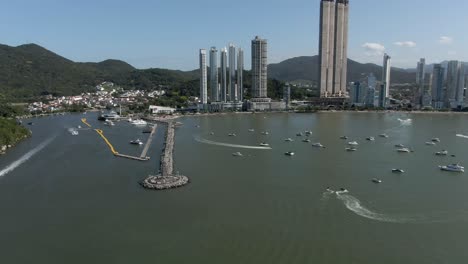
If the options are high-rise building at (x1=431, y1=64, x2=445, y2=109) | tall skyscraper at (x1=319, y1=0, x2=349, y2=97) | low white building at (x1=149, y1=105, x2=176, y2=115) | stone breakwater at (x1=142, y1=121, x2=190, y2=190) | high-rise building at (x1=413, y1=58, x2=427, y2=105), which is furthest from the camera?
tall skyscraper at (x1=319, y1=0, x2=349, y2=97)

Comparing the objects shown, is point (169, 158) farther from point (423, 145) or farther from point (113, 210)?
point (423, 145)

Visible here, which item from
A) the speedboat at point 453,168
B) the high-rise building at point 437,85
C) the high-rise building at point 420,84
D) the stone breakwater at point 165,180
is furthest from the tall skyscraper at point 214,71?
the speedboat at point 453,168

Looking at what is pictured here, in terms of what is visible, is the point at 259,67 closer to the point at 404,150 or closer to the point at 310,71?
the point at 404,150

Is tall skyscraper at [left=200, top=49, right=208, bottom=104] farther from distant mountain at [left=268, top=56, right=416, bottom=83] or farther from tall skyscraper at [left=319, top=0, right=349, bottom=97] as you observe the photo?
distant mountain at [left=268, top=56, right=416, bottom=83]

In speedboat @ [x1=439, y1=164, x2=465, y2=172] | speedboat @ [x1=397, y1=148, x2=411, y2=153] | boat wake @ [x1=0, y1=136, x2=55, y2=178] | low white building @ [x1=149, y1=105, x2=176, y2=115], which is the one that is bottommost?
boat wake @ [x1=0, y1=136, x2=55, y2=178]

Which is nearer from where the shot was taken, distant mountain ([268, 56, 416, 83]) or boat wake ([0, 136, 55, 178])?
boat wake ([0, 136, 55, 178])

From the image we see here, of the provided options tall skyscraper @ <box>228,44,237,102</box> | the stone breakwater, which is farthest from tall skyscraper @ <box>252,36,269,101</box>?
the stone breakwater

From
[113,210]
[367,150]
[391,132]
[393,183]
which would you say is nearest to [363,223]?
[393,183]
